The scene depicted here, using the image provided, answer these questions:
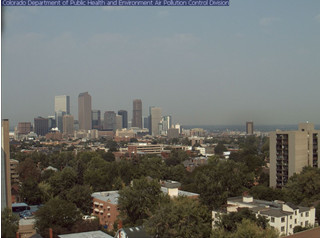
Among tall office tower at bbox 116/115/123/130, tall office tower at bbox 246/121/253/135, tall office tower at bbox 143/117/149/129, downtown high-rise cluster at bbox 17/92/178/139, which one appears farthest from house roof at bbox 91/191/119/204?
tall office tower at bbox 143/117/149/129

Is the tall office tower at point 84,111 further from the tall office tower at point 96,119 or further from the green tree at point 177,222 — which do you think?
the green tree at point 177,222

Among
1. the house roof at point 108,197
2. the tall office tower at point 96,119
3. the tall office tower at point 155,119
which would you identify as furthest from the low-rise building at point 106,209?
the tall office tower at point 155,119

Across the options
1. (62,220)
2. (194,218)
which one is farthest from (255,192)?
(62,220)

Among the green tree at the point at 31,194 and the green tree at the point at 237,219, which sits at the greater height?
the green tree at the point at 237,219

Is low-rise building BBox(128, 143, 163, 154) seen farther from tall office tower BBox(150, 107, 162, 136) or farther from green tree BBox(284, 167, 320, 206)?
tall office tower BBox(150, 107, 162, 136)

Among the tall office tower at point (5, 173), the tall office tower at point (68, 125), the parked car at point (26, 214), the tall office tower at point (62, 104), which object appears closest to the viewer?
the tall office tower at point (5, 173)

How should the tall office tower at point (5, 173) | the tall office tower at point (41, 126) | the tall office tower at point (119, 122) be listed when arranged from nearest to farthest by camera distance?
the tall office tower at point (5, 173) → the tall office tower at point (41, 126) → the tall office tower at point (119, 122)

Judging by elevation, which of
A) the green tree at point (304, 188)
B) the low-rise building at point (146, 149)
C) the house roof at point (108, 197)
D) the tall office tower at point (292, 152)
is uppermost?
the tall office tower at point (292, 152)
